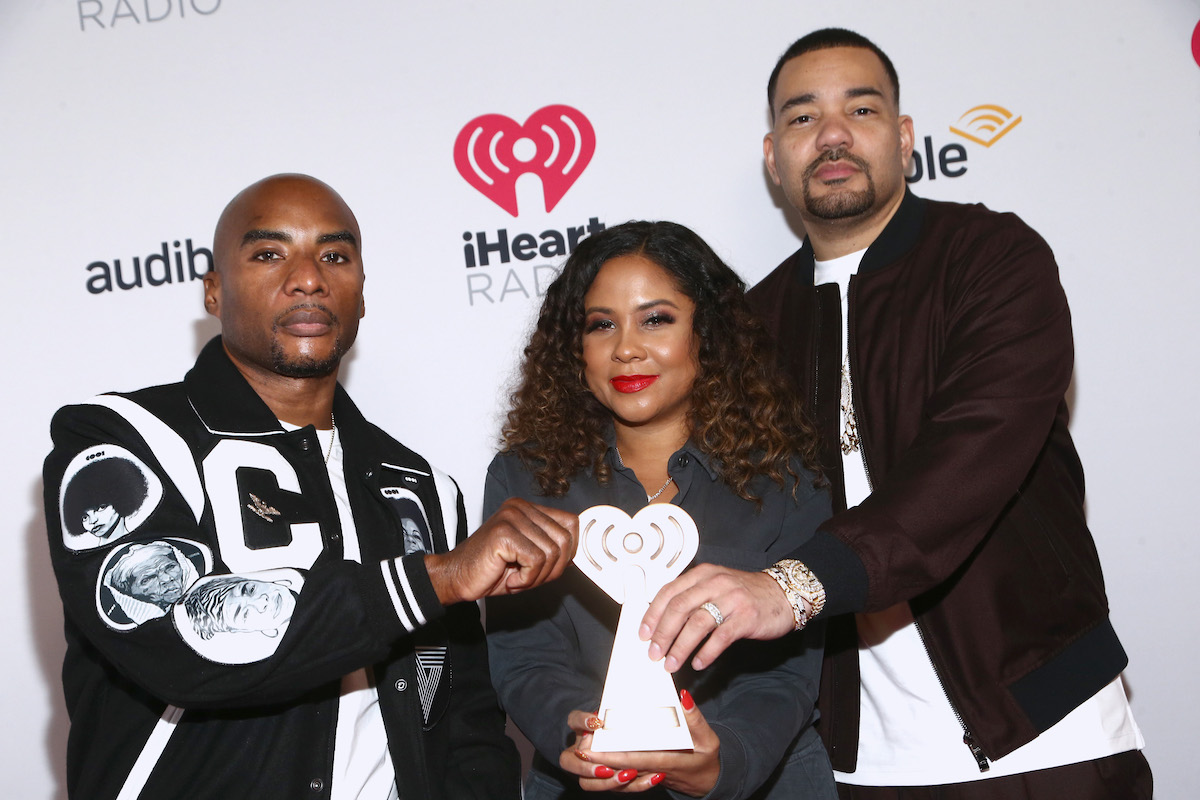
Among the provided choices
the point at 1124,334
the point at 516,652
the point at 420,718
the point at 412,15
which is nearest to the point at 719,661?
the point at 516,652

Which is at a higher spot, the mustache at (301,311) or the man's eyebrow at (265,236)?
the man's eyebrow at (265,236)

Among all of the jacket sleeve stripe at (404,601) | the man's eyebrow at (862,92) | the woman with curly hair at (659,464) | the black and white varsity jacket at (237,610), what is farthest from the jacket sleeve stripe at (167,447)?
the man's eyebrow at (862,92)

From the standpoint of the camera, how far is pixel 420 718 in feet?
6.38

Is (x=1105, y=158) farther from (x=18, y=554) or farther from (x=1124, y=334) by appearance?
(x=18, y=554)

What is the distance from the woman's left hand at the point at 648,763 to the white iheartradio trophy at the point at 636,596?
1.0 inches

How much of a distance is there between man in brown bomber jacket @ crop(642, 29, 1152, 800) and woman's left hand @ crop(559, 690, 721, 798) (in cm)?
27

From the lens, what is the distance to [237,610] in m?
1.59

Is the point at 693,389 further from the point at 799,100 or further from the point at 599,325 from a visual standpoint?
the point at 799,100

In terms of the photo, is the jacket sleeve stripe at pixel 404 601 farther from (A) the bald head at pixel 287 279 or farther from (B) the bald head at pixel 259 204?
(B) the bald head at pixel 259 204

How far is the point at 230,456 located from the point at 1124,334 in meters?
2.28

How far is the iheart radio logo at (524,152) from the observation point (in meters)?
2.92

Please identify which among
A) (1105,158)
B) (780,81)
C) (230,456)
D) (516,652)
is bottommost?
(516,652)

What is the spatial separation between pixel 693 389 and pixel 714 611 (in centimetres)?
63

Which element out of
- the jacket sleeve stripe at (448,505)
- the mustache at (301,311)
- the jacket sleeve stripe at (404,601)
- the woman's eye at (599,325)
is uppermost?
the mustache at (301,311)
